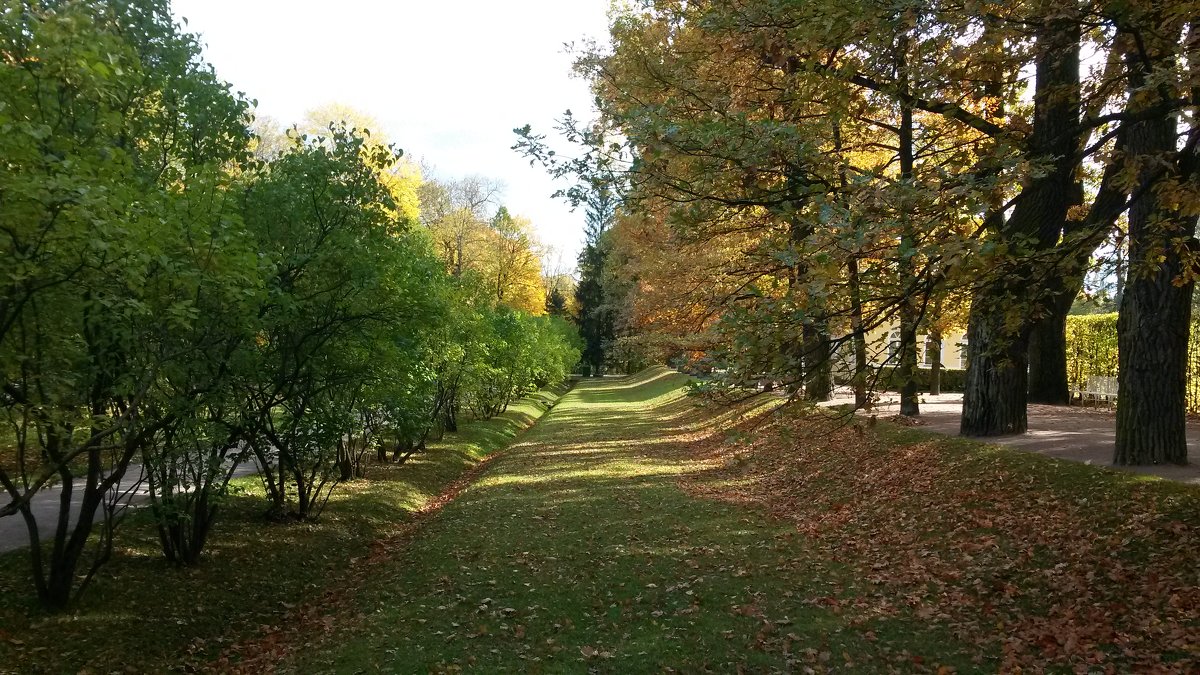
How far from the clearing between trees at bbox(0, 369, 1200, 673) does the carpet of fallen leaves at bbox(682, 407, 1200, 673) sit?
0.03 m

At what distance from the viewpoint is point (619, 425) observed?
26.1 m

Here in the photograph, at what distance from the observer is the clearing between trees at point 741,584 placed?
548 cm

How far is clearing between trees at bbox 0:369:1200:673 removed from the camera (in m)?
5.48

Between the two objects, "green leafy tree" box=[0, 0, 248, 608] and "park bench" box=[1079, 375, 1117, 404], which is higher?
"green leafy tree" box=[0, 0, 248, 608]

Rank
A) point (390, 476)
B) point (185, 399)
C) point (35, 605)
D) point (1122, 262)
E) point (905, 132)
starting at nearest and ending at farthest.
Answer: point (1122, 262) → point (185, 399) → point (35, 605) → point (905, 132) → point (390, 476)

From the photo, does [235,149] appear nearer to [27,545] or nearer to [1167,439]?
[27,545]

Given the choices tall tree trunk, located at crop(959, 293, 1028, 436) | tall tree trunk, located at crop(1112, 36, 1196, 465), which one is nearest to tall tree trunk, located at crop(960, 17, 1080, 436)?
tall tree trunk, located at crop(959, 293, 1028, 436)

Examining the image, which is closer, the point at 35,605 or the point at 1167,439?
the point at 35,605

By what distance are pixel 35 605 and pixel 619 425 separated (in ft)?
66.6

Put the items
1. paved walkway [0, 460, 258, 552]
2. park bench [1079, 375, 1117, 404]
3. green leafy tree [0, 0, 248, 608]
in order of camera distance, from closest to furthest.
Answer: green leafy tree [0, 0, 248, 608]
paved walkway [0, 460, 258, 552]
park bench [1079, 375, 1117, 404]

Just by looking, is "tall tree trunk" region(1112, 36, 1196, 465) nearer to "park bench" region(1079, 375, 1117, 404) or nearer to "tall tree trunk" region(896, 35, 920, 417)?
"tall tree trunk" region(896, 35, 920, 417)

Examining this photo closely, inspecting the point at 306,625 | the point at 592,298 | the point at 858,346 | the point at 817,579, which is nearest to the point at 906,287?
the point at 858,346

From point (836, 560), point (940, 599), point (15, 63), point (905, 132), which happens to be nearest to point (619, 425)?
point (905, 132)

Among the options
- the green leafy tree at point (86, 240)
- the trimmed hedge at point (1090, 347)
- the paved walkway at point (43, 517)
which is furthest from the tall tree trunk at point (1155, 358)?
the trimmed hedge at point (1090, 347)
